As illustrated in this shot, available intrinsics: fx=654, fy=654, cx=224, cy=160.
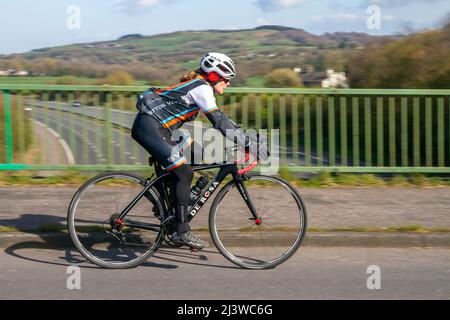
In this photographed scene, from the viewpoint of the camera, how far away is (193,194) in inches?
233

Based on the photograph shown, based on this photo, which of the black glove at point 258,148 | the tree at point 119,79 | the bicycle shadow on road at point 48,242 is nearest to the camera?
the black glove at point 258,148

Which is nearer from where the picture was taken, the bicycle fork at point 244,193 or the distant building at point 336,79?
the bicycle fork at point 244,193

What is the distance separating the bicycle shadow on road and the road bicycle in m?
0.19

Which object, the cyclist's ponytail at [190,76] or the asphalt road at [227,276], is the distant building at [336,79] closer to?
the asphalt road at [227,276]

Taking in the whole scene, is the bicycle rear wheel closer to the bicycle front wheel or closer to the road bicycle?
the road bicycle

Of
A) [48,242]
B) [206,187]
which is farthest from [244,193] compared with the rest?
[48,242]

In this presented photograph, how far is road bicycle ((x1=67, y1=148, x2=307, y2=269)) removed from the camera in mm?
5867

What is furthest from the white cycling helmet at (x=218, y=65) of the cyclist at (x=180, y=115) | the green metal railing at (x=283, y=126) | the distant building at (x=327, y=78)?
the distant building at (x=327, y=78)

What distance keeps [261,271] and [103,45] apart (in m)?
11.1

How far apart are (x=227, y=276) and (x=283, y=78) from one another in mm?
8531

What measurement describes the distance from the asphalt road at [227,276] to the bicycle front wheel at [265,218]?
0.16m

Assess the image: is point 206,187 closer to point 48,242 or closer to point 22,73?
point 48,242

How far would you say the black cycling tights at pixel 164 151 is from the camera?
5.69 metres

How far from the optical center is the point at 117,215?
5984 millimetres
